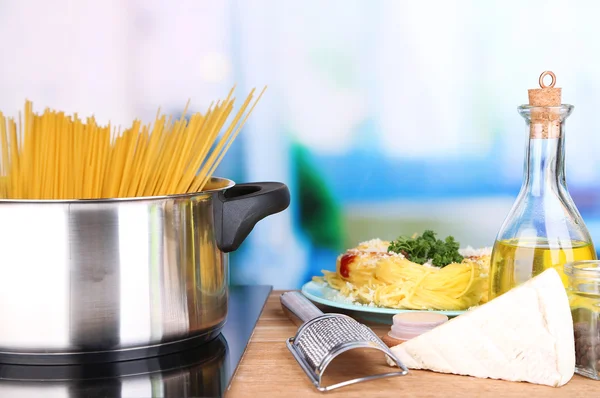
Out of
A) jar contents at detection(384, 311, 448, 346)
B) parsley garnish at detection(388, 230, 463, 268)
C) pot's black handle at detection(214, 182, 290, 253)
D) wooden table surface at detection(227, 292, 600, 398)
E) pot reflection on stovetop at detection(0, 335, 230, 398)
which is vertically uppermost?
pot's black handle at detection(214, 182, 290, 253)

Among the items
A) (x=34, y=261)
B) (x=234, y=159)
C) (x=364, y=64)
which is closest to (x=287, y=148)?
(x=234, y=159)

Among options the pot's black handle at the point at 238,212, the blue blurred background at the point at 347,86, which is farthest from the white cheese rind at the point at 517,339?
the blue blurred background at the point at 347,86

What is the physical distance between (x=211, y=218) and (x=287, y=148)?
17.1 inches

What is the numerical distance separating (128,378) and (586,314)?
1.64ft

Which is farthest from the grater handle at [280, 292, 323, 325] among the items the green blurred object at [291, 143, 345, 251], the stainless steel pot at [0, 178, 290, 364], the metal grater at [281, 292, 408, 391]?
the green blurred object at [291, 143, 345, 251]

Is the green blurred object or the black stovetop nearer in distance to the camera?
the black stovetop

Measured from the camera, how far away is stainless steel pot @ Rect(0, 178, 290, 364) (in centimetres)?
76

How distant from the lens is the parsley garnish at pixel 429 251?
3.43 ft

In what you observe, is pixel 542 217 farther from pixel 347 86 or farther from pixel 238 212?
pixel 347 86

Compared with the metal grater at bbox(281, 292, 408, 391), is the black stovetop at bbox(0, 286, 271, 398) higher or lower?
lower

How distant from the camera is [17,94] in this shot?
1290 millimetres

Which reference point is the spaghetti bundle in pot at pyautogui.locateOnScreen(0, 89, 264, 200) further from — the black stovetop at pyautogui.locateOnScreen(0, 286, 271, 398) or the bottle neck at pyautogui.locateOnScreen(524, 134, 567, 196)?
the bottle neck at pyautogui.locateOnScreen(524, 134, 567, 196)

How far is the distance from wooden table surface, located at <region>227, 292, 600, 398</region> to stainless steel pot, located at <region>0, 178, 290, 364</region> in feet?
0.37

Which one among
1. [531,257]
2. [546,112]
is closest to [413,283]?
[531,257]
